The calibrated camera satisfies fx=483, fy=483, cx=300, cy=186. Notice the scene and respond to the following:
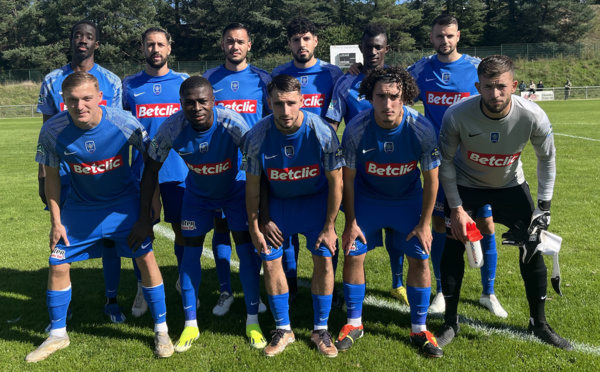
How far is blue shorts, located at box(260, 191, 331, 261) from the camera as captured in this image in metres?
3.71

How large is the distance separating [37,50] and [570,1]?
5619 centimetres

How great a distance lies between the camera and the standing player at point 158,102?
4.51 meters

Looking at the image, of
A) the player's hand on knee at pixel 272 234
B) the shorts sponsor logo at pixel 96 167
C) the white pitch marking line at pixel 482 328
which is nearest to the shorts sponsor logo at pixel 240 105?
the shorts sponsor logo at pixel 96 167

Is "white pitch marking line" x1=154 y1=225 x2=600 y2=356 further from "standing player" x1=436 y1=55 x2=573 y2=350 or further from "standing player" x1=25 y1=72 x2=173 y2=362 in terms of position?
"standing player" x1=25 y1=72 x2=173 y2=362

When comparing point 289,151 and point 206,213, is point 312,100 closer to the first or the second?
point 289,151

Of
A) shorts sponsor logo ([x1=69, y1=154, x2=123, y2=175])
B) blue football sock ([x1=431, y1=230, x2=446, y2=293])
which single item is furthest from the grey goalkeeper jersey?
shorts sponsor logo ([x1=69, y1=154, x2=123, y2=175])

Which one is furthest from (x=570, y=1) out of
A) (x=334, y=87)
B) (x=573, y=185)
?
(x=334, y=87)

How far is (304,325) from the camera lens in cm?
412

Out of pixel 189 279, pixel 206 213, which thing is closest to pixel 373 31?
pixel 206 213

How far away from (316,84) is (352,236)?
1.79 m

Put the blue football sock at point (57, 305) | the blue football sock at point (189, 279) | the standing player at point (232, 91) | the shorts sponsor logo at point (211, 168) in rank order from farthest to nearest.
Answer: the standing player at point (232, 91)
the blue football sock at point (189, 279)
the shorts sponsor logo at point (211, 168)
the blue football sock at point (57, 305)

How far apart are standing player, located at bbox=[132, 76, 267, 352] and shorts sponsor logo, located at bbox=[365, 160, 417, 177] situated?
3.44 feet

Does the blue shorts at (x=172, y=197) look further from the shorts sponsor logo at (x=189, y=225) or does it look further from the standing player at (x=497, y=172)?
the standing player at (x=497, y=172)

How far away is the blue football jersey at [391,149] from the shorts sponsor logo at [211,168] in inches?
38.0
